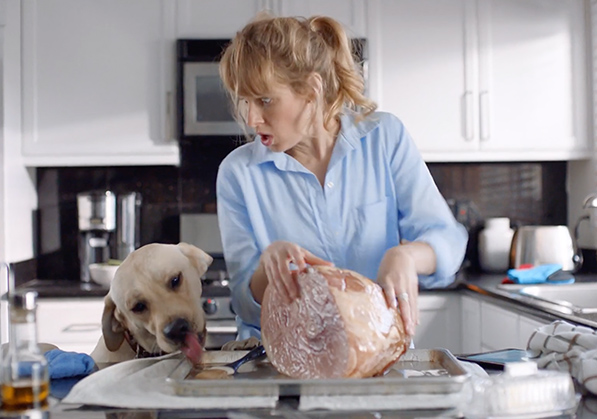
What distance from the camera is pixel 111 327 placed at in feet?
4.75

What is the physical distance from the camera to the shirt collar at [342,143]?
5.02 ft

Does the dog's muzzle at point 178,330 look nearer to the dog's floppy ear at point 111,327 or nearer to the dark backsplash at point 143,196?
the dog's floppy ear at point 111,327

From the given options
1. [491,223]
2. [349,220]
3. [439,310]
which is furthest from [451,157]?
[349,220]

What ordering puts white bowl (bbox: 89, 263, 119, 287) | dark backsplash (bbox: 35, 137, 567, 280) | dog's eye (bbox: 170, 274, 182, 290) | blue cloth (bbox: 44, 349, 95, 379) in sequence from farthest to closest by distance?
1. dark backsplash (bbox: 35, 137, 567, 280)
2. white bowl (bbox: 89, 263, 119, 287)
3. dog's eye (bbox: 170, 274, 182, 290)
4. blue cloth (bbox: 44, 349, 95, 379)

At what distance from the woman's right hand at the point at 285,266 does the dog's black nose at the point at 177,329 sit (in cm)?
27

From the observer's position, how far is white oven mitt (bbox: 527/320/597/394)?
1.06 metres

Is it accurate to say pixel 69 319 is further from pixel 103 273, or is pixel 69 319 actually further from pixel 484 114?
pixel 484 114

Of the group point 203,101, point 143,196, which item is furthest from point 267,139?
point 143,196

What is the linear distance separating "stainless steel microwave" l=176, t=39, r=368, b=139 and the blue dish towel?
1013 mm

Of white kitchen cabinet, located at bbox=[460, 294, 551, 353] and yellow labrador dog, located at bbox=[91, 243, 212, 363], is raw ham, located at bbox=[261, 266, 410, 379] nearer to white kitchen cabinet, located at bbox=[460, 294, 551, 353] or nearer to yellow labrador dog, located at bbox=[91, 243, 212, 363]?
yellow labrador dog, located at bbox=[91, 243, 212, 363]

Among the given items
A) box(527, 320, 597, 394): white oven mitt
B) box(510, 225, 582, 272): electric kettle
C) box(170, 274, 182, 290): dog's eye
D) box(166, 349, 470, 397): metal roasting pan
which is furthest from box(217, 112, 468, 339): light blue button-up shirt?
box(510, 225, 582, 272): electric kettle

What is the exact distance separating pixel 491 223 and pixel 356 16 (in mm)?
1113

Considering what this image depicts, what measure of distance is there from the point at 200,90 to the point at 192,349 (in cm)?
199

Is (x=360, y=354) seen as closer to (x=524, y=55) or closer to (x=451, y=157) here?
(x=451, y=157)
